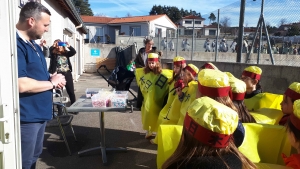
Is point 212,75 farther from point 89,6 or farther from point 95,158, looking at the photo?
point 89,6

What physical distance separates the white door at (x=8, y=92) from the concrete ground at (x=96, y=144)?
2460 millimetres

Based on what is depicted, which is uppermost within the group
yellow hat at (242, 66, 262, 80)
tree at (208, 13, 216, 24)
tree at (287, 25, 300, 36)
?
tree at (208, 13, 216, 24)

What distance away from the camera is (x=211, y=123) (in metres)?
1.34

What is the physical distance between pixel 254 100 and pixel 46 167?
3.03 m

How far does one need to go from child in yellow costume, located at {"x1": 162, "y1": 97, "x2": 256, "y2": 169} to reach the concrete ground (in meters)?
2.47

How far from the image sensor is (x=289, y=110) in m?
2.65

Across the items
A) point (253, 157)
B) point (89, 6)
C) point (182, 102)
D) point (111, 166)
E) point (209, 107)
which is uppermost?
point (89, 6)

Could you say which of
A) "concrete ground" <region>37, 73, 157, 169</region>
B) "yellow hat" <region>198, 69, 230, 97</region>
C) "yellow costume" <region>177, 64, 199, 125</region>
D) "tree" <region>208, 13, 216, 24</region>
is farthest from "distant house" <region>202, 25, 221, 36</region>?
"yellow hat" <region>198, 69, 230, 97</region>

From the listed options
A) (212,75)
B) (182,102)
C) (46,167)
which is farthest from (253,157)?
(46,167)

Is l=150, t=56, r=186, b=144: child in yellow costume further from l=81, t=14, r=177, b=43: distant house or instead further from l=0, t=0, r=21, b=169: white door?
l=81, t=14, r=177, b=43: distant house

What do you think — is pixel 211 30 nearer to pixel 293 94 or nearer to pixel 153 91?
pixel 153 91

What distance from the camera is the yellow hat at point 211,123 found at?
134 centimetres

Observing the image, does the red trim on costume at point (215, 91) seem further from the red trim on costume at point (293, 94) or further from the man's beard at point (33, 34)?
the man's beard at point (33, 34)

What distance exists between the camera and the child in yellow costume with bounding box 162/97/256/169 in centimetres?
135
